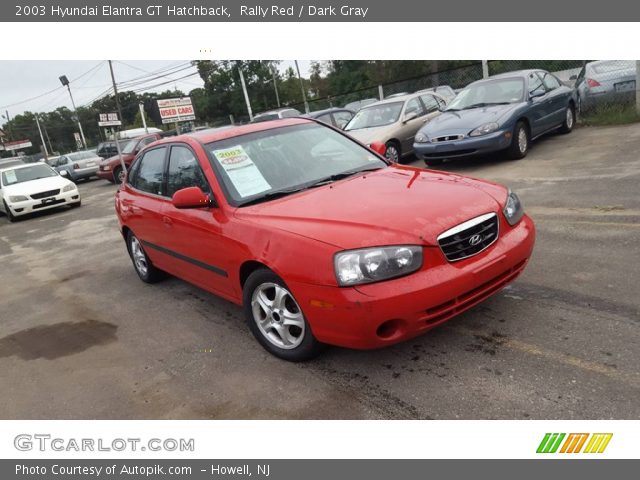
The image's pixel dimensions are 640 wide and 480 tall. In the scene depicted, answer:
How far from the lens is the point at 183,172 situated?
441 cm

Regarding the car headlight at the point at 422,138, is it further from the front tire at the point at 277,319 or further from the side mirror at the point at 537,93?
the front tire at the point at 277,319

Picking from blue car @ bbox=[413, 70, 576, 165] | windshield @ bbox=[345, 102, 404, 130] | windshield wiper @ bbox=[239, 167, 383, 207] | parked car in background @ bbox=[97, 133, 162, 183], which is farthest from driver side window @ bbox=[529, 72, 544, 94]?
parked car in background @ bbox=[97, 133, 162, 183]

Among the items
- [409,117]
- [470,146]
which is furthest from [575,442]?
[409,117]

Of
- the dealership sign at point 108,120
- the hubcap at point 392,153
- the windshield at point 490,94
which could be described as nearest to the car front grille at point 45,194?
the dealership sign at point 108,120

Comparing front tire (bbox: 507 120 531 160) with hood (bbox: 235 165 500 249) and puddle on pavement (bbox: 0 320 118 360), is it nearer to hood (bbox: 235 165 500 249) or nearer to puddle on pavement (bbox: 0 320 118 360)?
hood (bbox: 235 165 500 249)

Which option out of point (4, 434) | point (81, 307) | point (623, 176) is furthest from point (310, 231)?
point (623, 176)

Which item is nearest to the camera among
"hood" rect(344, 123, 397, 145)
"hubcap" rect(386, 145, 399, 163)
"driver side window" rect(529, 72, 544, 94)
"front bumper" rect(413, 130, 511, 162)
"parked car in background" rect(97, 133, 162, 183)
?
"front bumper" rect(413, 130, 511, 162)

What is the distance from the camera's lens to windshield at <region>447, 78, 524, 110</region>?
31.3 ft

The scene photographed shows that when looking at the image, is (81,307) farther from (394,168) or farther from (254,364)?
(394,168)

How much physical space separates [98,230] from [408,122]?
6601mm

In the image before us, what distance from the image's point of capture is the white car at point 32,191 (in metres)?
13.2

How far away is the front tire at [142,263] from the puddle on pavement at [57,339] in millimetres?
875

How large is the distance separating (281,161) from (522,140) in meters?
6.56

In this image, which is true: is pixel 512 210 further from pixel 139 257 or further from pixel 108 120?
pixel 108 120
